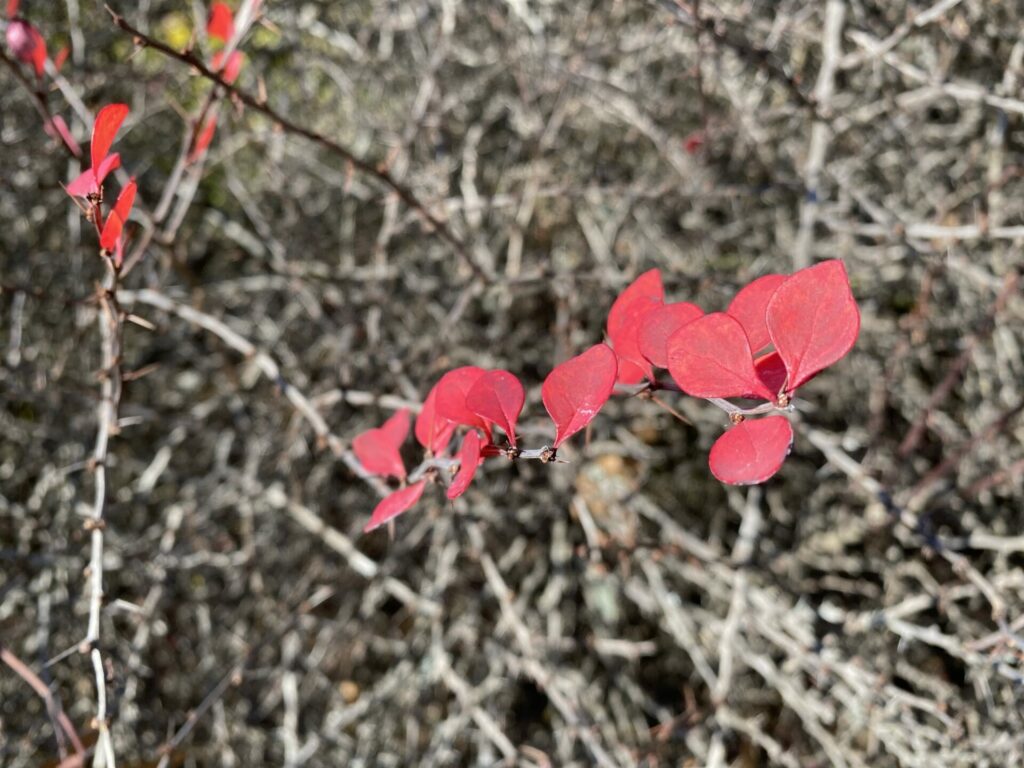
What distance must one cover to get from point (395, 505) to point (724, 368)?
253mm

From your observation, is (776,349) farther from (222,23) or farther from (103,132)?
(222,23)

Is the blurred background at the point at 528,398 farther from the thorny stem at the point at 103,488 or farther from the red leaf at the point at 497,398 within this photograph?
the red leaf at the point at 497,398

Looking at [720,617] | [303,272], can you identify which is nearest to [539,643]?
[720,617]

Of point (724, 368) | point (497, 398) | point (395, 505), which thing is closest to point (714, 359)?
point (724, 368)

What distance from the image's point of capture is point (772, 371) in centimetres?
60

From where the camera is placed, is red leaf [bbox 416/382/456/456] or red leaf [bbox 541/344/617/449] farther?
Result: red leaf [bbox 416/382/456/456]

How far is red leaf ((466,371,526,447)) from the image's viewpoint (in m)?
0.59

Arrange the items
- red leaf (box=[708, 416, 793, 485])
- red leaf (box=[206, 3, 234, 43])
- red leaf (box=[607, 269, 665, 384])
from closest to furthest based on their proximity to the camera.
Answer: red leaf (box=[708, 416, 793, 485]), red leaf (box=[607, 269, 665, 384]), red leaf (box=[206, 3, 234, 43])

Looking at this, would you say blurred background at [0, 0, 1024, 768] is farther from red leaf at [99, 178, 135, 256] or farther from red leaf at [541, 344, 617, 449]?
red leaf at [541, 344, 617, 449]

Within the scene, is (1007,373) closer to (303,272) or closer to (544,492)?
(544,492)

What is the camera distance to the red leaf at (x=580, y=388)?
0.54 m

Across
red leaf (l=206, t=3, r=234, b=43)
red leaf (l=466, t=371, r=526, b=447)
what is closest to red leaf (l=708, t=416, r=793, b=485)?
red leaf (l=466, t=371, r=526, b=447)

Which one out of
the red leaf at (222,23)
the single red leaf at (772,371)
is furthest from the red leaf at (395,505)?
the red leaf at (222,23)

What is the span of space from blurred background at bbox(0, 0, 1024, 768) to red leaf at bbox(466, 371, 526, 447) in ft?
1.45
